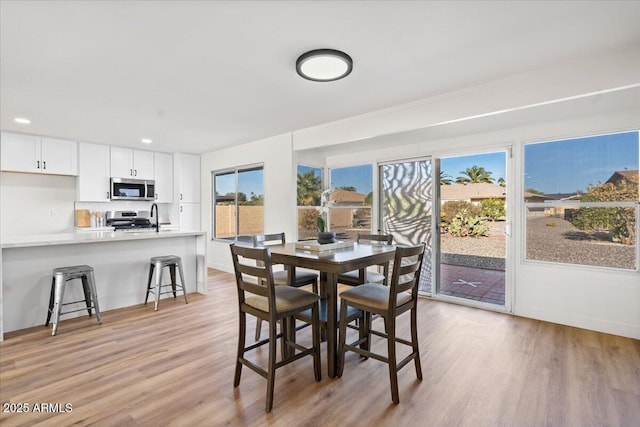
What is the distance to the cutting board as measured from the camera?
5492mm

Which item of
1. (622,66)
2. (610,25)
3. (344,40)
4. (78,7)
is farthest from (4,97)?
(622,66)

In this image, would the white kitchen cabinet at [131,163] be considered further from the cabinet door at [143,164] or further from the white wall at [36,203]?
the white wall at [36,203]

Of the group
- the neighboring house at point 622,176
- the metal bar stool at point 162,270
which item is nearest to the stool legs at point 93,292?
the metal bar stool at point 162,270

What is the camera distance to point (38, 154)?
4.84 metres

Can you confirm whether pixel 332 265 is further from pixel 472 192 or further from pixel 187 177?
pixel 187 177

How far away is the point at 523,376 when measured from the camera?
2.29 m

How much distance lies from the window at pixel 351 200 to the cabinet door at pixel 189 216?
289cm

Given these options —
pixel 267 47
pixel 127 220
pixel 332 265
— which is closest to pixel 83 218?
pixel 127 220

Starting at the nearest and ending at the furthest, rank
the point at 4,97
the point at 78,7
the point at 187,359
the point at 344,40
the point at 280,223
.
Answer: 1. the point at 78,7
2. the point at 344,40
3. the point at 187,359
4. the point at 4,97
5. the point at 280,223

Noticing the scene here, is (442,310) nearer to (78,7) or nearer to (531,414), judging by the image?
(531,414)

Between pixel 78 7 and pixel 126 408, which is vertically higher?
pixel 78 7

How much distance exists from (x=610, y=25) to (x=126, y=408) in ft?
12.6

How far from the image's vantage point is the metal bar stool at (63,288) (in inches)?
121

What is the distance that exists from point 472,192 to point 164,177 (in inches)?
218
